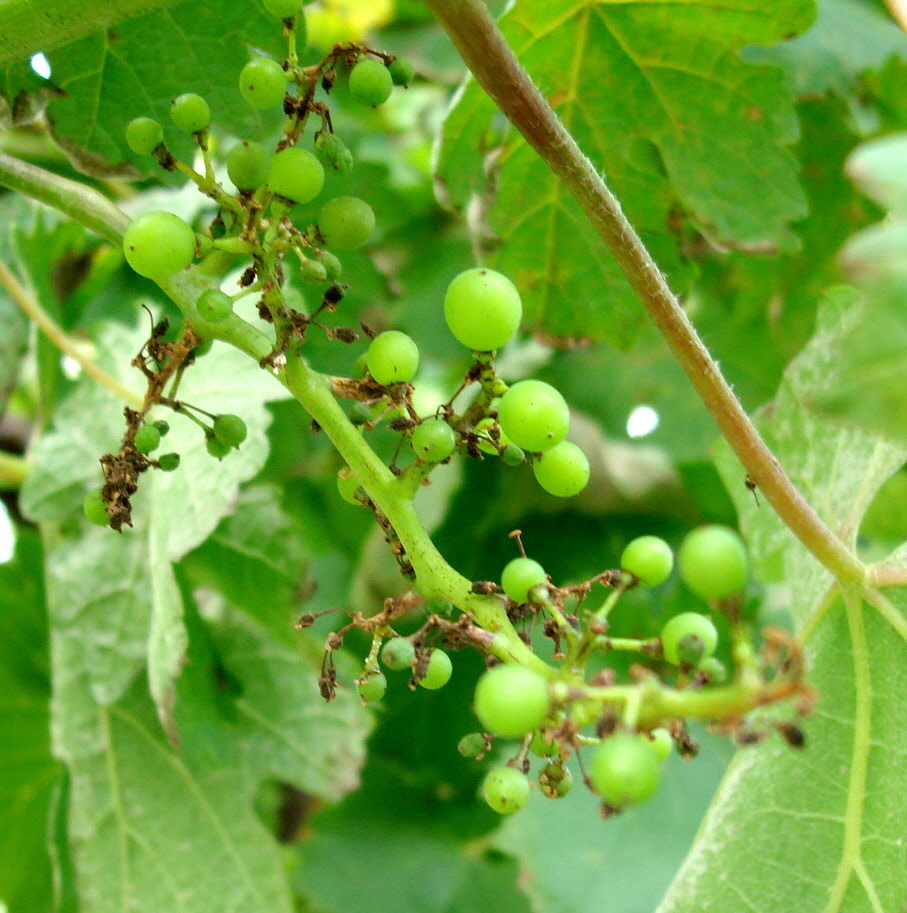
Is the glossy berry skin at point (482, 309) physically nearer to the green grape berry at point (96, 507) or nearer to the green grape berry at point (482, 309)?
the green grape berry at point (482, 309)

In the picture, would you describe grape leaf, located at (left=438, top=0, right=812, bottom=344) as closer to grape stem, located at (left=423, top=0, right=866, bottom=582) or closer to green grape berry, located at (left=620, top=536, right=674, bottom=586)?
grape stem, located at (left=423, top=0, right=866, bottom=582)

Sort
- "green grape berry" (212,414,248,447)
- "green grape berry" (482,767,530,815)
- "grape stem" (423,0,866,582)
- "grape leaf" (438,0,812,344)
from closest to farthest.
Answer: "green grape berry" (482,767,530,815) < "grape stem" (423,0,866,582) < "green grape berry" (212,414,248,447) < "grape leaf" (438,0,812,344)

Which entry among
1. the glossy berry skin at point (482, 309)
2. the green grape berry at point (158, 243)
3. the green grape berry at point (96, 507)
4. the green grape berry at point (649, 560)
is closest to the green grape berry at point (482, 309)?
the glossy berry skin at point (482, 309)

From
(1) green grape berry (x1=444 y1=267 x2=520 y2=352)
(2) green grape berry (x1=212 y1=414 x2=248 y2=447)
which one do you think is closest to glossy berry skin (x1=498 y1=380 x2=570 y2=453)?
(1) green grape berry (x1=444 y1=267 x2=520 y2=352)

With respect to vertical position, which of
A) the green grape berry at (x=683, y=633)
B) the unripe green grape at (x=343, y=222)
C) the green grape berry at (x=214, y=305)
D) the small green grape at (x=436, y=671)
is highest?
the unripe green grape at (x=343, y=222)

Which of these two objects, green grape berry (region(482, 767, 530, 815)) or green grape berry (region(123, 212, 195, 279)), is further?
Result: green grape berry (region(123, 212, 195, 279))

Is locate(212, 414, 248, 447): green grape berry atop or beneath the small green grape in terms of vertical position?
atop
